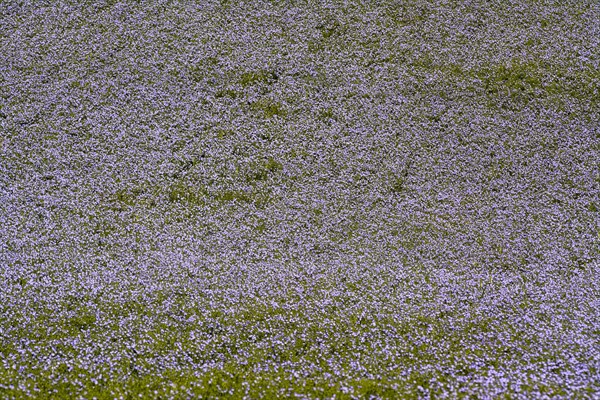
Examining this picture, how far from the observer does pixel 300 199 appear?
24.1 ft

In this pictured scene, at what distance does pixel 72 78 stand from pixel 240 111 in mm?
2766

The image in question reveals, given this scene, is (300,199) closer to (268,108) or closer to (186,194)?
(186,194)

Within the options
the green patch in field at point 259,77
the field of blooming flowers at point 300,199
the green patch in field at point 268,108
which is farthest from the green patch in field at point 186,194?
the green patch in field at point 259,77

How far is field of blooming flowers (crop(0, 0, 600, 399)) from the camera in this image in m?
5.85

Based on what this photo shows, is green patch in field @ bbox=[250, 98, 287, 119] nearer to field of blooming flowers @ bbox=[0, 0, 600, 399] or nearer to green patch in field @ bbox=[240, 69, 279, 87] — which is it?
field of blooming flowers @ bbox=[0, 0, 600, 399]

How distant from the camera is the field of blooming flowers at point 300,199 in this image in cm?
585

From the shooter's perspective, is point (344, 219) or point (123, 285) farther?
point (344, 219)

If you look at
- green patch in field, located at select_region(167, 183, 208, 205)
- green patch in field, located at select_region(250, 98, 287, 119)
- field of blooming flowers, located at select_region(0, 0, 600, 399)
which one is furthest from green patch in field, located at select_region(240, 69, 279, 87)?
green patch in field, located at select_region(167, 183, 208, 205)

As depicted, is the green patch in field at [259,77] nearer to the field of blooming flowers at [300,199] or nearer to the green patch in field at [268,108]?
the field of blooming flowers at [300,199]

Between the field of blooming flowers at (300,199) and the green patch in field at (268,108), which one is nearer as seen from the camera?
the field of blooming flowers at (300,199)

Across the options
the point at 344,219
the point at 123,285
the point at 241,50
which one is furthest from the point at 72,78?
the point at 344,219

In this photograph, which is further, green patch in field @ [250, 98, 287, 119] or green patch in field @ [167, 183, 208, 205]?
green patch in field @ [250, 98, 287, 119]

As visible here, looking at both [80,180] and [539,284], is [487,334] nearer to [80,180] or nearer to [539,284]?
[539,284]

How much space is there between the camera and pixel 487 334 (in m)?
6.11
